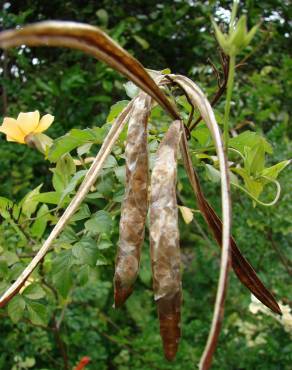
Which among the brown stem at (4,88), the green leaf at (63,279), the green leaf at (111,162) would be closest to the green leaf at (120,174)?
the green leaf at (111,162)

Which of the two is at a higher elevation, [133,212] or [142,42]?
[133,212]

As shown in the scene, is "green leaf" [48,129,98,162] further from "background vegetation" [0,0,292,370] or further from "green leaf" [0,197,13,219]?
"green leaf" [0,197,13,219]

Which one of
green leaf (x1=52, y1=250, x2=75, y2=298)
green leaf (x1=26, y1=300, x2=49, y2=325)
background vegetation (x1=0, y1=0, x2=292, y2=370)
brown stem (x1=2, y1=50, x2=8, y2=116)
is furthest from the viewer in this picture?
brown stem (x1=2, y1=50, x2=8, y2=116)

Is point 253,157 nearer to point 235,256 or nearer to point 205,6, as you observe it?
point 235,256

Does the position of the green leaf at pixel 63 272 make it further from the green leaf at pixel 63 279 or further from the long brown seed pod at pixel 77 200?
the long brown seed pod at pixel 77 200

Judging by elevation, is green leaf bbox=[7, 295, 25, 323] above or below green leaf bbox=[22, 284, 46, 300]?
above

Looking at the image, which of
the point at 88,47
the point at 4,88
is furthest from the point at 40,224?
the point at 4,88

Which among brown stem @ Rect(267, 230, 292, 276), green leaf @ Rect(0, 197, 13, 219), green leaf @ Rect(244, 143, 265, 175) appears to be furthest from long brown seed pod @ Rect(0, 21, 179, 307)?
brown stem @ Rect(267, 230, 292, 276)

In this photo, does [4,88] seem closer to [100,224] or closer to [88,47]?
[100,224]
